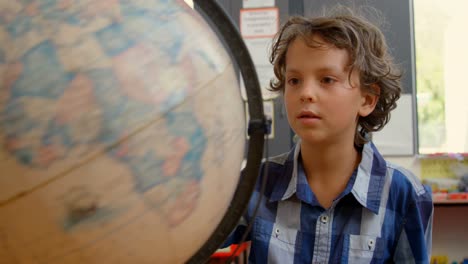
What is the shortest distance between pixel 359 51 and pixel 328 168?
0.26m

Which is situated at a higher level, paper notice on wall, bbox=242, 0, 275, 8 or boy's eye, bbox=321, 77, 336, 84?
paper notice on wall, bbox=242, 0, 275, 8

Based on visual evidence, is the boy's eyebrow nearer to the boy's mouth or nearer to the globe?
the boy's mouth

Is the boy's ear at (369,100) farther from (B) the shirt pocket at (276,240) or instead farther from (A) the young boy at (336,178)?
(B) the shirt pocket at (276,240)

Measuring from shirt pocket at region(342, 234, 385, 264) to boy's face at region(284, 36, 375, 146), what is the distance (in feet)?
0.70

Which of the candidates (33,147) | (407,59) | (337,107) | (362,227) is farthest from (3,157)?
(407,59)

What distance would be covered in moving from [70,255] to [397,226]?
2.54 feet

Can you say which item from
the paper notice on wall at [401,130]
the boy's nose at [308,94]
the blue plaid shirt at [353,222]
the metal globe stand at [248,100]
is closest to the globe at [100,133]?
the metal globe stand at [248,100]

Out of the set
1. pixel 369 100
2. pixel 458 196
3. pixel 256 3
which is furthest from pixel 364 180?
pixel 256 3

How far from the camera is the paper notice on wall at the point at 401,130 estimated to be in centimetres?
262

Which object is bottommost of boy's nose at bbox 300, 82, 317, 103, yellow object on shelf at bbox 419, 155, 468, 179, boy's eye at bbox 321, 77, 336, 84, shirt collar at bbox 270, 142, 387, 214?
yellow object on shelf at bbox 419, 155, 468, 179

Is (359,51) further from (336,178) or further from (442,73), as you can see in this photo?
(442,73)

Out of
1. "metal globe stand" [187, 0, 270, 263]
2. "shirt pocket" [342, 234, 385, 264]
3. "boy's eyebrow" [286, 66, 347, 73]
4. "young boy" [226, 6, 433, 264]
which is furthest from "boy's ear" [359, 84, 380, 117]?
"metal globe stand" [187, 0, 270, 263]

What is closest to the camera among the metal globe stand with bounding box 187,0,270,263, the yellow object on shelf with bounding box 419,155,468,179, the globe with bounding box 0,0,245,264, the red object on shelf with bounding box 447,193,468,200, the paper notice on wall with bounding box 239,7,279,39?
the globe with bounding box 0,0,245,264

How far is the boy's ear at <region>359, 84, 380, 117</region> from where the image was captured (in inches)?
45.1
